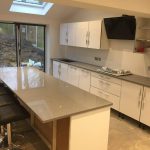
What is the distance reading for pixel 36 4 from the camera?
523 centimetres

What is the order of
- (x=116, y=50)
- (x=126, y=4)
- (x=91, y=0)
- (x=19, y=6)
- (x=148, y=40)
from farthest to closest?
(x=19, y=6) < (x=116, y=50) < (x=148, y=40) < (x=126, y=4) < (x=91, y=0)

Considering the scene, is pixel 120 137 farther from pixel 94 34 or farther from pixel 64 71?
pixel 64 71

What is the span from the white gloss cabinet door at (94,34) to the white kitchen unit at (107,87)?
73 cm

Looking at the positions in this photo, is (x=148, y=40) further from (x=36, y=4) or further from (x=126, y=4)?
(x=36, y=4)

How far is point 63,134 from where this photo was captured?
212cm

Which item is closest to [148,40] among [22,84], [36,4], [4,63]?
[22,84]

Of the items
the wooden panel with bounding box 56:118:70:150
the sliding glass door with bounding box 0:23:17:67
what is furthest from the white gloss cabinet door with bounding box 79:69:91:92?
the wooden panel with bounding box 56:118:70:150

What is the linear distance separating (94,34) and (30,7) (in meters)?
2.11

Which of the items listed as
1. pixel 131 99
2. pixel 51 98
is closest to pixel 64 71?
pixel 131 99

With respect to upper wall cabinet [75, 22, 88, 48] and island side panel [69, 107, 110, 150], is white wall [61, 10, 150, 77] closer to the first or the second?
upper wall cabinet [75, 22, 88, 48]

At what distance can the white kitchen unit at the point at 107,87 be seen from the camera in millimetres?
3795

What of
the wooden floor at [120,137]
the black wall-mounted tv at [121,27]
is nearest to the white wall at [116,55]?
the black wall-mounted tv at [121,27]

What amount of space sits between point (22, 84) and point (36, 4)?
127 inches

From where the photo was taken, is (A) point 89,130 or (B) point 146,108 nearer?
(A) point 89,130
